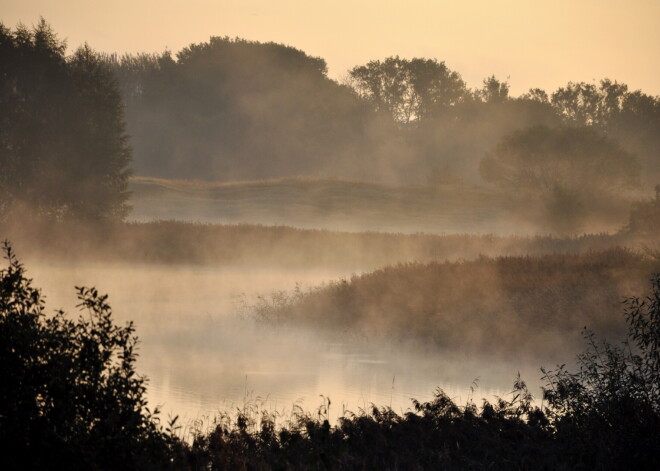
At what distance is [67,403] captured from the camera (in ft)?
29.8

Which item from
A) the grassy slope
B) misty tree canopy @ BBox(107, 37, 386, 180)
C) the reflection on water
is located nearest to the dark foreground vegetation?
the reflection on water

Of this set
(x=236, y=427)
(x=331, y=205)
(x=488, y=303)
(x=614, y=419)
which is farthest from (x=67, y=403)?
(x=331, y=205)

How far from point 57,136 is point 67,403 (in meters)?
38.2

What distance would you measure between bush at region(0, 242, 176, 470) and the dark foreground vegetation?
1cm

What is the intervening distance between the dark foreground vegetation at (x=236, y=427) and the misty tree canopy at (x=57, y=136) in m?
34.1

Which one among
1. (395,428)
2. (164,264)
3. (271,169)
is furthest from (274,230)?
(271,169)

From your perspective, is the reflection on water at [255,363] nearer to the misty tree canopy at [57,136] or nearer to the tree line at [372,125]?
the misty tree canopy at [57,136]

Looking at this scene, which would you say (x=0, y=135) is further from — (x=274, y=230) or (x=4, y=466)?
(x=4, y=466)

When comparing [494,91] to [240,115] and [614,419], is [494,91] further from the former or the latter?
[614,419]

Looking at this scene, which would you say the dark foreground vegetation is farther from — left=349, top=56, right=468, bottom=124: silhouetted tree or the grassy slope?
left=349, top=56, right=468, bottom=124: silhouetted tree

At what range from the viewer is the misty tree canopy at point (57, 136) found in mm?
44375

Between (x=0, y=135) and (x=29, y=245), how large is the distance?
6.96 metres

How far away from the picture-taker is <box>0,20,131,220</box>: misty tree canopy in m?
44.4

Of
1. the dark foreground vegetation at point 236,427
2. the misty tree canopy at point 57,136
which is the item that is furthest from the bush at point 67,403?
the misty tree canopy at point 57,136
